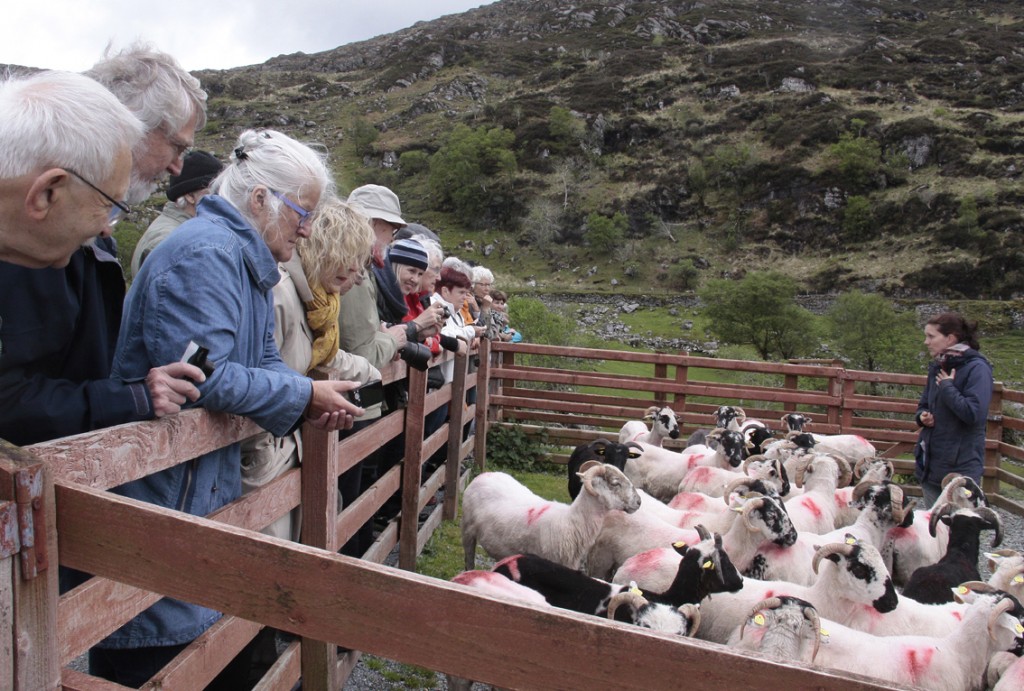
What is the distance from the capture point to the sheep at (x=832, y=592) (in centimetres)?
393

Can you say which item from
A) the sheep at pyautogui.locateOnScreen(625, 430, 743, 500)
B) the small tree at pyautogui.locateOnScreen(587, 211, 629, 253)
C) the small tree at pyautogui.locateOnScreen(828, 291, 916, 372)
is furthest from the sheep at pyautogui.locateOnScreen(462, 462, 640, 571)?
the small tree at pyautogui.locateOnScreen(587, 211, 629, 253)

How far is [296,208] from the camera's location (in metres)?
2.41

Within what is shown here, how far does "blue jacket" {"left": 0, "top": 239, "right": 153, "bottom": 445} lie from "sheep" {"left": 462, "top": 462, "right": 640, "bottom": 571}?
3529mm

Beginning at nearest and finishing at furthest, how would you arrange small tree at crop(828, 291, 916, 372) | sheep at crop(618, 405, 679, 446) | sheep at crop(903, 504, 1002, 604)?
1. sheep at crop(903, 504, 1002, 604)
2. sheep at crop(618, 405, 679, 446)
3. small tree at crop(828, 291, 916, 372)

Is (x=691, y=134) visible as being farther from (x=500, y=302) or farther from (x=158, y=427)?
(x=158, y=427)

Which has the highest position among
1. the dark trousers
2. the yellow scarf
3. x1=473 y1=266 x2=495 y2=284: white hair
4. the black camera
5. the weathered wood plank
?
the yellow scarf

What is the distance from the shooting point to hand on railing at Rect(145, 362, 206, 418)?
1.77 metres

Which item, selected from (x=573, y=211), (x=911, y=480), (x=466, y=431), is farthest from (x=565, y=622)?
(x=573, y=211)

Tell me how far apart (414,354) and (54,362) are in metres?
2.47

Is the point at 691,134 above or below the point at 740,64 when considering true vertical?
below

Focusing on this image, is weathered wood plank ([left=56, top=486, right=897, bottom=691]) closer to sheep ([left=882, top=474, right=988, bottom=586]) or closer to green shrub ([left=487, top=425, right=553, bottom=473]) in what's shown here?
sheep ([left=882, top=474, right=988, bottom=586])

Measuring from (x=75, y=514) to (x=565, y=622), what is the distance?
91cm

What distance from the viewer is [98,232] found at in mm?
1590

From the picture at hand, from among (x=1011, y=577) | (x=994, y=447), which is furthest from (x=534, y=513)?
(x=994, y=447)
